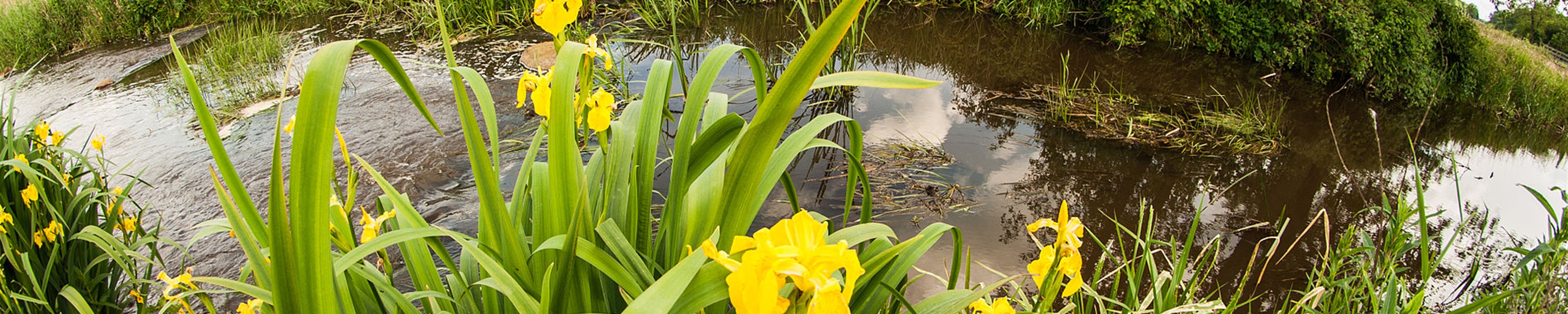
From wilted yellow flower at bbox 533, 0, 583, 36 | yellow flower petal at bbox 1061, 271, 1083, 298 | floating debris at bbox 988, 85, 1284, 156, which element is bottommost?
floating debris at bbox 988, 85, 1284, 156

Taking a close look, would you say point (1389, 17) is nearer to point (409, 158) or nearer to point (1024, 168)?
point (1024, 168)

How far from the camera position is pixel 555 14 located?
2.79 feet

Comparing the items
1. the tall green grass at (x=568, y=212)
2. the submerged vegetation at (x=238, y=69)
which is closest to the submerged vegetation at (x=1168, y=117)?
the tall green grass at (x=568, y=212)

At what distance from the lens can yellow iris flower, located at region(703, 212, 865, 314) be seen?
1.53ft

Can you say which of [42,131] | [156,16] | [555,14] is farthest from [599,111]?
[156,16]

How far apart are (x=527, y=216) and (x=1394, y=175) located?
12.1 feet

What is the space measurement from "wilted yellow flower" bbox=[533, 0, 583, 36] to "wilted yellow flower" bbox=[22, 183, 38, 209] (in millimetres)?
1275

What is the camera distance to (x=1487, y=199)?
3018mm

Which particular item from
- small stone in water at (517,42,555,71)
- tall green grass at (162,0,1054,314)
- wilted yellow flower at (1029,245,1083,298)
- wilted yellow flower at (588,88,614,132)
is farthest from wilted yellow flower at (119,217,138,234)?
small stone in water at (517,42,555,71)

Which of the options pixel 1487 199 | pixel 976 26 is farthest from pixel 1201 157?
pixel 976 26

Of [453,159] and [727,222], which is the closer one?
[727,222]

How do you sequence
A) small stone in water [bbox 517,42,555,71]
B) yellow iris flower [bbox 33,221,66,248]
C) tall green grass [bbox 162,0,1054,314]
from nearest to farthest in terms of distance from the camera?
tall green grass [bbox 162,0,1054,314], yellow iris flower [bbox 33,221,66,248], small stone in water [bbox 517,42,555,71]

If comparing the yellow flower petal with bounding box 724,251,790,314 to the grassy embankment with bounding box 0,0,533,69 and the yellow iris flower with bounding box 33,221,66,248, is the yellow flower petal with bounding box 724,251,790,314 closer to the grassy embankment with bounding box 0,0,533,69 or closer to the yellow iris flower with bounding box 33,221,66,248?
the yellow iris flower with bounding box 33,221,66,248

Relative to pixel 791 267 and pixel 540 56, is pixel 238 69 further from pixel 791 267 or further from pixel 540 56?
pixel 791 267
